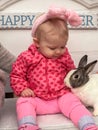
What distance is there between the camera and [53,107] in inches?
38.4

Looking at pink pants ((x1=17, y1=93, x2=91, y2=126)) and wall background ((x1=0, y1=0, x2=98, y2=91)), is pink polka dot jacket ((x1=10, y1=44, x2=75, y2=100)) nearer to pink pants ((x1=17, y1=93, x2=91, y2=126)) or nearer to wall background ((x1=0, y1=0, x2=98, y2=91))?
pink pants ((x1=17, y1=93, x2=91, y2=126))

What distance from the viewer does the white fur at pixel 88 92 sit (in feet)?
3.17

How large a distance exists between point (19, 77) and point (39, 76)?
69 mm

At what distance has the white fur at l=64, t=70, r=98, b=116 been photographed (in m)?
0.97

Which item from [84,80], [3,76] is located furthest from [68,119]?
[3,76]

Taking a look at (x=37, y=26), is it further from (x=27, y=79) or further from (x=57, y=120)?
(x=57, y=120)

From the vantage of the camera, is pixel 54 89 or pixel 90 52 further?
pixel 90 52

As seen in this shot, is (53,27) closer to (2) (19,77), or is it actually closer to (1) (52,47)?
(1) (52,47)

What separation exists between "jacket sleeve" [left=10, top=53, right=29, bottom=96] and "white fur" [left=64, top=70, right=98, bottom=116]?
143 mm

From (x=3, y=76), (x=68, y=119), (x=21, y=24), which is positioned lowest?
(x=68, y=119)

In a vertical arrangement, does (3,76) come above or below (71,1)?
below

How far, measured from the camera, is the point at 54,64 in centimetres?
100

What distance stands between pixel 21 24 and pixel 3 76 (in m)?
0.32

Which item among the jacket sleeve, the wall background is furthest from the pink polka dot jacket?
the wall background
